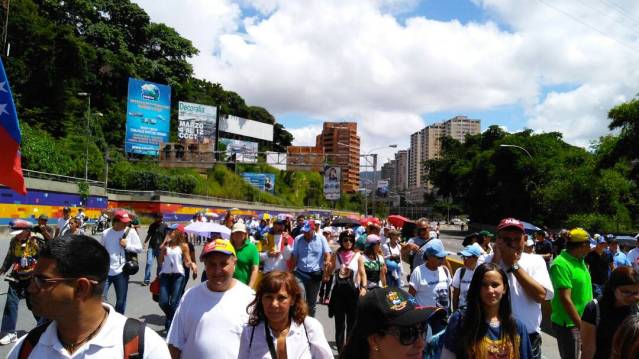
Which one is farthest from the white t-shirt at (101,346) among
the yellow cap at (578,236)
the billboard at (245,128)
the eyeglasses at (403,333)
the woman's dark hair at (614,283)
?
the billboard at (245,128)

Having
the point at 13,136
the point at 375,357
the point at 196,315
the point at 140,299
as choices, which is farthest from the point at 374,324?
the point at 140,299

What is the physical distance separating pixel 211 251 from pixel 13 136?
262 cm

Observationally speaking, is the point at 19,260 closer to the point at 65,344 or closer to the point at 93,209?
the point at 65,344

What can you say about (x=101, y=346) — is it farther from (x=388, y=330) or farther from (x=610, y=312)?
(x=610, y=312)

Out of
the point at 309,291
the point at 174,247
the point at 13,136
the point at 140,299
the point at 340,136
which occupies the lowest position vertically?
the point at 140,299

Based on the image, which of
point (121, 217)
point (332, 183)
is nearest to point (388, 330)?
point (121, 217)

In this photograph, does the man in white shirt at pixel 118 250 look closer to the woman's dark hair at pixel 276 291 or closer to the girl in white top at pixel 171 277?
the girl in white top at pixel 171 277

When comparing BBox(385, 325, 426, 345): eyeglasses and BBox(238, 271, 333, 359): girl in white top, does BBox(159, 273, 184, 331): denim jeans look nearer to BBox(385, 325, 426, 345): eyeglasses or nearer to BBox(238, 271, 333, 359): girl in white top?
BBox(238, 271, 333, 359): girl in white top

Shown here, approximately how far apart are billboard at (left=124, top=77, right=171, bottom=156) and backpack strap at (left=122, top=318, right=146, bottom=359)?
36337 mm

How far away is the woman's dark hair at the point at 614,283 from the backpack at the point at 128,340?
10.9 feet

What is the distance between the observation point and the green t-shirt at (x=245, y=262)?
21.6ft

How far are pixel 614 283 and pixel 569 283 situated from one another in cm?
75

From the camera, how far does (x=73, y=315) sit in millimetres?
2139

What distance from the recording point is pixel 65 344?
7.07 feet
